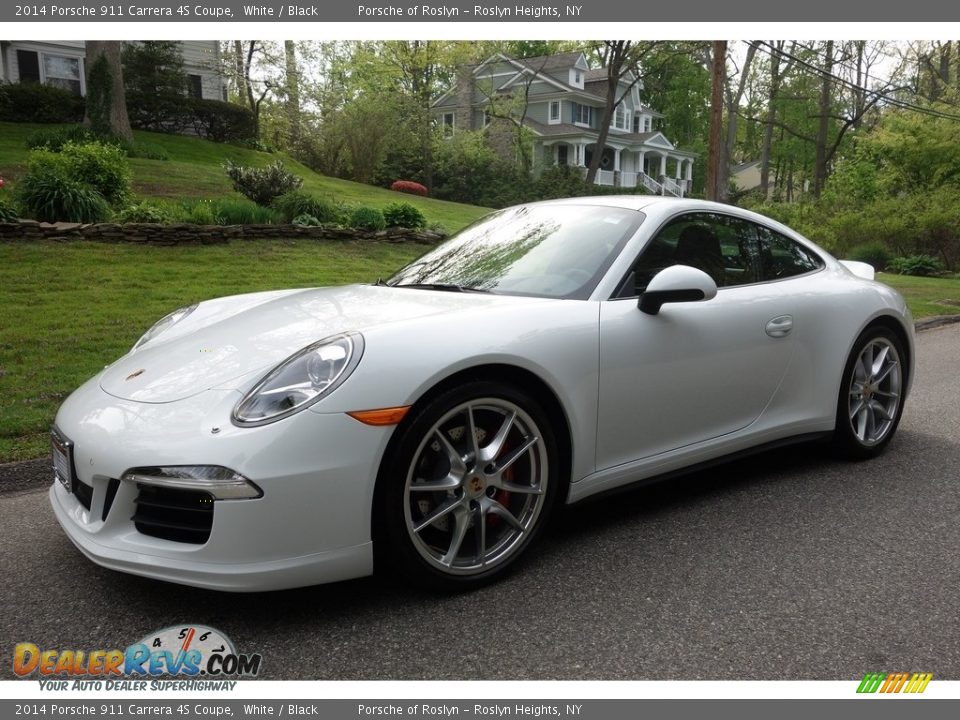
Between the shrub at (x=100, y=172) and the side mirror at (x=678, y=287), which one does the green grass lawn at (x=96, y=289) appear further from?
the side mirror at (x=678, y=287)

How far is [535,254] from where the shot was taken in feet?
11.9

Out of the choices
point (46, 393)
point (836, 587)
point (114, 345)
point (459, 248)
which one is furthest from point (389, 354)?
point (114, 345)

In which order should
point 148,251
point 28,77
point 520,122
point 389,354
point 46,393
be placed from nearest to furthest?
point 389,354, point 46,393, point 148,251, point 28,77, point 520,122

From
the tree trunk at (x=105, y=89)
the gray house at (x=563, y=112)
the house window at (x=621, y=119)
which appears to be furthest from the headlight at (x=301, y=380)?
the house window at (x=621, y=119)

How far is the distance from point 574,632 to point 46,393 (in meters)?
4.46

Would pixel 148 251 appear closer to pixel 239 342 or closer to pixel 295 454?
pixel 239 342

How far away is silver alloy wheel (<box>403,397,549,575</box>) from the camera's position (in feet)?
9.07

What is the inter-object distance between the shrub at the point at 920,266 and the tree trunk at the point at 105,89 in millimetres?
19426

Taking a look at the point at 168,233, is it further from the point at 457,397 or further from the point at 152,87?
the point at 152,87

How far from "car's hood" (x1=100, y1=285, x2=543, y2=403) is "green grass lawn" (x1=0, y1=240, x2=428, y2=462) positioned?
5.54 feet

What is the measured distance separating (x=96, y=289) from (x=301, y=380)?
716 cm

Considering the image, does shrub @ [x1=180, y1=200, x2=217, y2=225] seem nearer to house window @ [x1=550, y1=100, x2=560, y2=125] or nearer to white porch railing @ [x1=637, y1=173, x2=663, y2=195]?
house window @ [x1=550, y1=100, x2=560, y2=125]

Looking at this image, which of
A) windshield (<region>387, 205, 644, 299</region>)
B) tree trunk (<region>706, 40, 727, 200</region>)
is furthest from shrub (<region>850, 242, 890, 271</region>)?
windshield (<region>387, 205, 644, 299</region>)

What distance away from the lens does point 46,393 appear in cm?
554
